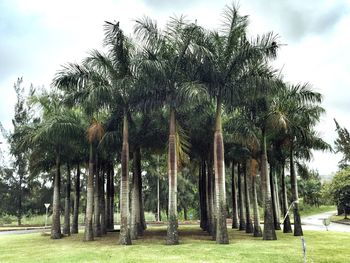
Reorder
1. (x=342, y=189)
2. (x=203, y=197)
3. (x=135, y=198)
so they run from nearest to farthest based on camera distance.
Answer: (x=135, y=198), (x=203, y=197), (x=342, y=189)

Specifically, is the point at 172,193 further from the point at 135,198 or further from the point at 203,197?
the point at 203,197

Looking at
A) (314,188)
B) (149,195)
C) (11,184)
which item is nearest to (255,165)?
(149,195)

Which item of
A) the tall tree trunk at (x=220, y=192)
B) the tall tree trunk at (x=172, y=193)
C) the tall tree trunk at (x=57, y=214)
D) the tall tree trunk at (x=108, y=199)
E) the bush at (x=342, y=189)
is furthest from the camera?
the bush at (x=342, y=189)

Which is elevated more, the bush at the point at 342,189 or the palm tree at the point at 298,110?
the palm tree at the point at 298,110

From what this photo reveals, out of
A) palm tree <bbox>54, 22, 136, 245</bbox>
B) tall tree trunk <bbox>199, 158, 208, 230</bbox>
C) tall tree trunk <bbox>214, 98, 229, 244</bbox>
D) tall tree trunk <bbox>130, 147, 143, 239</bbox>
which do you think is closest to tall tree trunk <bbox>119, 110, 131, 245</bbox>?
palm tree <bbox>54, 22, 136, 245</bbox>

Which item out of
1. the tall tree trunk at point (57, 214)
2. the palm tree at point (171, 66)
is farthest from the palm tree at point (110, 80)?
the tall tree trunk at point (57, 214)

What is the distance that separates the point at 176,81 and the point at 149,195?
1471 inches

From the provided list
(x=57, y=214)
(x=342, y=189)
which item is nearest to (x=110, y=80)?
(x=57, y=214)

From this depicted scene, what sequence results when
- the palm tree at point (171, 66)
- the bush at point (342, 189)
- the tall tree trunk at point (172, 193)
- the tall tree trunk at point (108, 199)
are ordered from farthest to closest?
1. the bush at point (342, 189)
2. the tall tree trunk at point (108, 199)
3. the palm tree at point (171, 66)
4. the tall tree trunk at point (172, 193)

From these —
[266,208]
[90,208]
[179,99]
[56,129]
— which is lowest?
[266,208]

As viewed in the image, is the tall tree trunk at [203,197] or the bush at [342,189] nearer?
the tall tree trunk at [203,197]

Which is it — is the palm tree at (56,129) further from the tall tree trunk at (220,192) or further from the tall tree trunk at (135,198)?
the tall tree trunk at (220,192)

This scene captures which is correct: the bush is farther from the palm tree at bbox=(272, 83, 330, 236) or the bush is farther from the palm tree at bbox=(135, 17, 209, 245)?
the palm tree at bbox=(135, 17, 209, 245)

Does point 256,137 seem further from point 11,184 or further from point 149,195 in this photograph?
point 11,184
